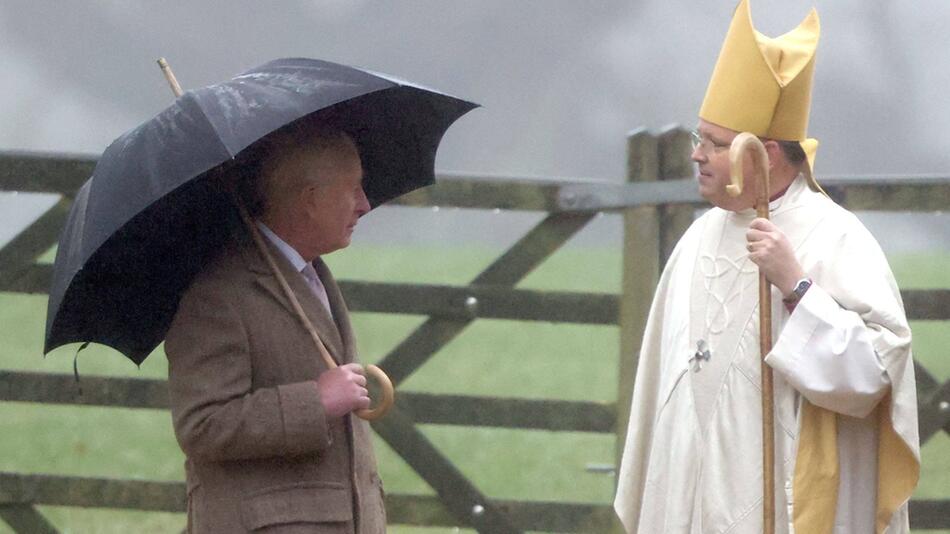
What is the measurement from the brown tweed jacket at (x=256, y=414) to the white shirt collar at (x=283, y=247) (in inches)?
0.7

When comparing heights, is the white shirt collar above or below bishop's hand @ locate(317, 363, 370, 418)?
above

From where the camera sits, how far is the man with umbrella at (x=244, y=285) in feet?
9.56

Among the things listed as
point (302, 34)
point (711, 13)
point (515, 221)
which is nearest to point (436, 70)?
point (302, 34)

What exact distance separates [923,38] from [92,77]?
3750mm

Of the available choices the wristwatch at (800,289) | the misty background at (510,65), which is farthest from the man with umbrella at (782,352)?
the misty background at (510,65)

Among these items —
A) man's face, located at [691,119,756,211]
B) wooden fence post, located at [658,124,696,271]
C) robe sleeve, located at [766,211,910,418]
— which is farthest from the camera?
wooden fence post, located at [658,124,696,271]

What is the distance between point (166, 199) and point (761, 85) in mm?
1232

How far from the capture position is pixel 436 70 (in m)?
7.55

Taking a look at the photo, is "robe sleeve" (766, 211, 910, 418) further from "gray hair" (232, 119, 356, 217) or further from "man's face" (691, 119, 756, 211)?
"gray hair" (232, 119, 356, 217)

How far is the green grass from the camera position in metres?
7.25

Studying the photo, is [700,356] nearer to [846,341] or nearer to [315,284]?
[846,341]

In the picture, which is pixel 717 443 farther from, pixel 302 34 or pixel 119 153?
pixel 302 34

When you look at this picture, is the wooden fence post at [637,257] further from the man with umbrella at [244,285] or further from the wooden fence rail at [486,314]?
the man with umbrella at [244,285]

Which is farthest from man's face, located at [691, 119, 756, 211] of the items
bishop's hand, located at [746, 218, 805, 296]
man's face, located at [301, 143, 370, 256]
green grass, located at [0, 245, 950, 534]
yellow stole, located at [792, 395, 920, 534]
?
green grass, located at [0, 245, 950, 534]
